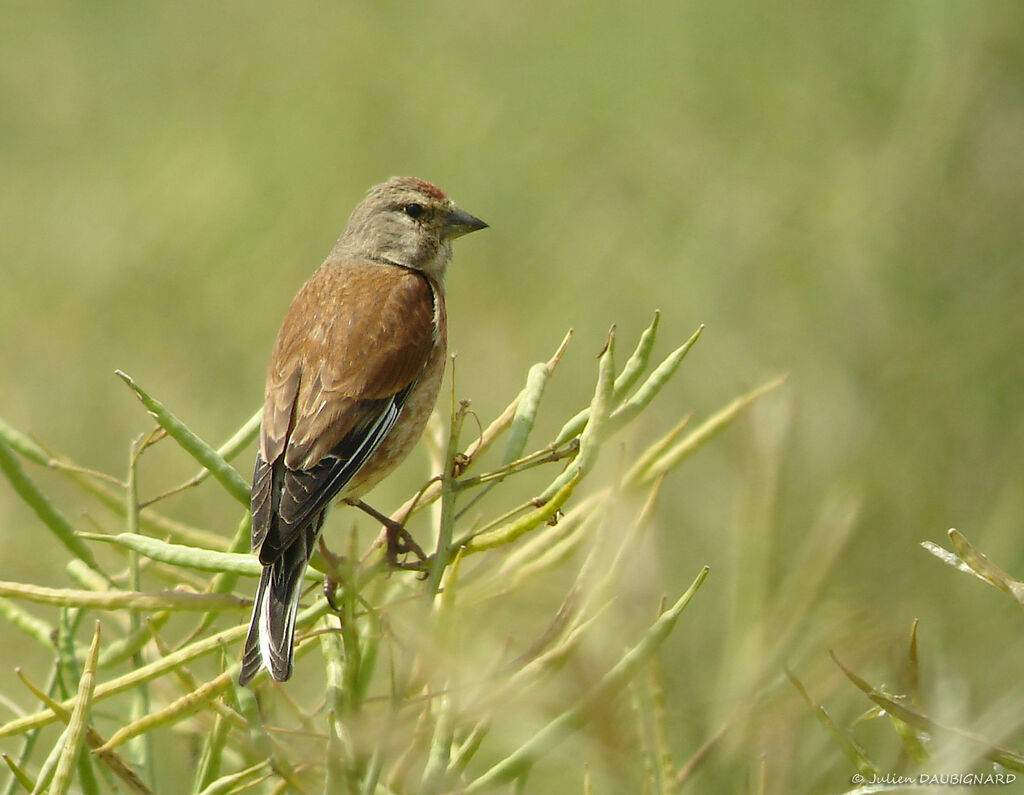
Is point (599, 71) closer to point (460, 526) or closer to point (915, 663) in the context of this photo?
point (460, 526)

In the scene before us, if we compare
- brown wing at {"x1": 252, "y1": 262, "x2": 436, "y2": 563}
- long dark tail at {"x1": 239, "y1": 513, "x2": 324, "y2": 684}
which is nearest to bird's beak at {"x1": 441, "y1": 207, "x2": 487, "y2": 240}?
brown wing at {"x1": 252, "y1": 262, "x2": 436, "y2": 563}

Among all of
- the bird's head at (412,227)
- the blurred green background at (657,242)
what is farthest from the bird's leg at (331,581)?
the bird's head at (412,227)

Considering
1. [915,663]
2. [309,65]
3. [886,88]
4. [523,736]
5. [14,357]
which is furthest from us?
[309,65]

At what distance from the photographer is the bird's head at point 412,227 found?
3619 millimetres

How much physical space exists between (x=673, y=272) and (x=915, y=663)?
Answer: 94.8 inches

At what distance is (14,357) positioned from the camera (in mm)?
4379

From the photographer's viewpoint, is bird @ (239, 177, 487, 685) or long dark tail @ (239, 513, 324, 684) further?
bird @ (239, 177, 487, 685)

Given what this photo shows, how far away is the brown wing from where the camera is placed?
2523mm

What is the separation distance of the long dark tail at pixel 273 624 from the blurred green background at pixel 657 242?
0.46 metres

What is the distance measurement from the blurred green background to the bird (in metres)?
0.45

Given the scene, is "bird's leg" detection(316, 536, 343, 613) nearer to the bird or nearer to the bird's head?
the bird

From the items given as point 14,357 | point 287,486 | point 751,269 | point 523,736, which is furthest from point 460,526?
point 14,357

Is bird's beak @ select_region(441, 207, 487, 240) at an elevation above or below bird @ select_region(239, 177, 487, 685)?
above

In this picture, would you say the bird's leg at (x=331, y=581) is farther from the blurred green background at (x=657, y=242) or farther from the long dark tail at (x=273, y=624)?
the blurred green background at (x=657, y=242)
